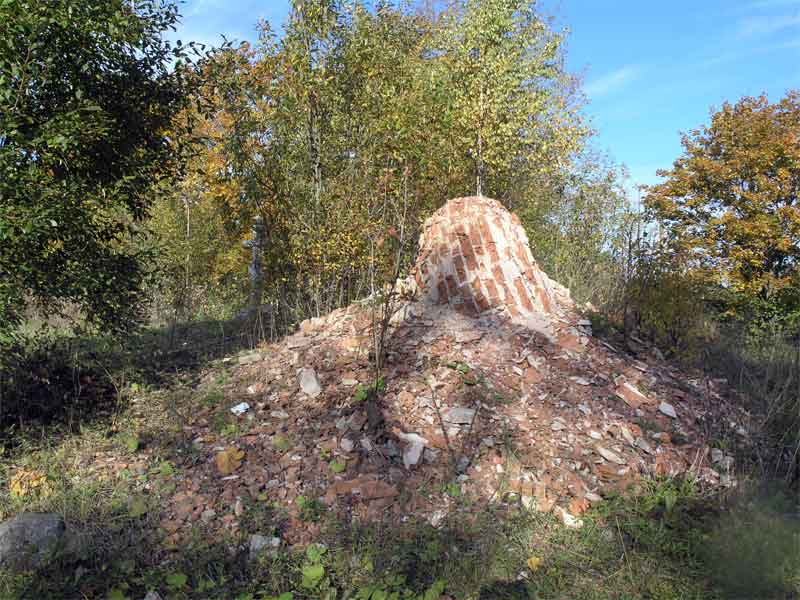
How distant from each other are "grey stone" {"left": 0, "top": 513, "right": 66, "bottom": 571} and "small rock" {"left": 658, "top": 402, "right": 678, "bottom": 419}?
5364 millimetres

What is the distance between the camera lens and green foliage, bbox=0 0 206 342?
4.56 m

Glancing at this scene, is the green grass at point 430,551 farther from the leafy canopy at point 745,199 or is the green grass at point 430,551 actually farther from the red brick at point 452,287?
the leafy canopy at point 745,199

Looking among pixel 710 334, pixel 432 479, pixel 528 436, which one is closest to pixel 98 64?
pixel 432 479

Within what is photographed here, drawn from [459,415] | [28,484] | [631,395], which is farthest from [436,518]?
[28,484]

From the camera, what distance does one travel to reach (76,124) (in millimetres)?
4613

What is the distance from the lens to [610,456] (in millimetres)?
4941

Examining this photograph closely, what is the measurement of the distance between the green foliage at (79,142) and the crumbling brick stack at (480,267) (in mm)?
3257

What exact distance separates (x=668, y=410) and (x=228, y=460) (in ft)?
Answer: 14.0

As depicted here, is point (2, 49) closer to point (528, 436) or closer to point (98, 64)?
point (98, 64)

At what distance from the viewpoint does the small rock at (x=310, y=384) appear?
18.5 ft

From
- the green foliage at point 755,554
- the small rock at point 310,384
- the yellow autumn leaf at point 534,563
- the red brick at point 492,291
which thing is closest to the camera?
the green foliage at point 755,554

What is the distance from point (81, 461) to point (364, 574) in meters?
2.97

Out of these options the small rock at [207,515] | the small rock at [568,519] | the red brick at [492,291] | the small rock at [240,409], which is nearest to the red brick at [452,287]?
the red brick at [492,291]

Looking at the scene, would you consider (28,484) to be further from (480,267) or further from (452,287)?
(480,267)
